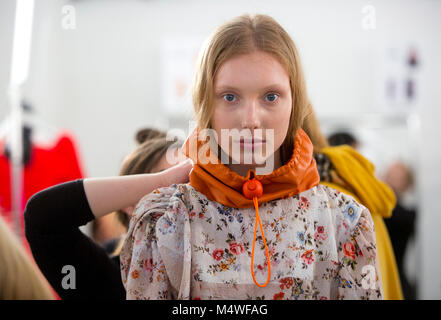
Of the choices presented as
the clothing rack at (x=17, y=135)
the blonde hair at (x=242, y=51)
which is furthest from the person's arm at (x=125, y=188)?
the clothing rack at (x=17, y=135)

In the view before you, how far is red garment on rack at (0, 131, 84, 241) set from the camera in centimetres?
136

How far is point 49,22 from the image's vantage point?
6.90 ft

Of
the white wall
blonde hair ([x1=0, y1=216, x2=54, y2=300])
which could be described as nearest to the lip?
blonde hair ([x1=0, y1=216, x2=54, y2=300])

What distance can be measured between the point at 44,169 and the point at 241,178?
41.6 inches

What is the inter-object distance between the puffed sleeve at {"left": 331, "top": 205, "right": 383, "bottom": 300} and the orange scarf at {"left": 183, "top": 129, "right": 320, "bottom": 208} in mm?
91

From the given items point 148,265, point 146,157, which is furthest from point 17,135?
point 148,265

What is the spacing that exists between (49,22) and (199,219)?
1.92 metres

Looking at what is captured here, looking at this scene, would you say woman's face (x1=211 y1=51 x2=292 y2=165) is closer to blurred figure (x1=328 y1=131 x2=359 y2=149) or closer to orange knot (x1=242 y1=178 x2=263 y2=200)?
orange knot (x1=242 y1=178 x2=263 y2=200)

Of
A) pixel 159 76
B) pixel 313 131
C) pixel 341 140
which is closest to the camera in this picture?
pixel 313 131

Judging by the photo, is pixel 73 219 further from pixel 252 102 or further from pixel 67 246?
Result: pixel 252 102

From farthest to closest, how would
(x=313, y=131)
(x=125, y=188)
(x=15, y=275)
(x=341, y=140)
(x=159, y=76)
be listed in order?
(x=159, y=76) → (x=341, y=140) → (x=313, y=131) → (x=125, y=188) → (x=15, y=275)

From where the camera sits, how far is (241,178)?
62 cm
